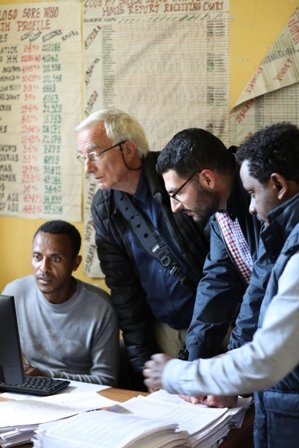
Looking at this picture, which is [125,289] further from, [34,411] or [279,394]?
[279,394]

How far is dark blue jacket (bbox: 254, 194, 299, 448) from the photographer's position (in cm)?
146

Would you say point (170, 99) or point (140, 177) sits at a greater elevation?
point (170, 99)

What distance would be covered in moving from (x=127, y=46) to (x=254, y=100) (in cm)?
65

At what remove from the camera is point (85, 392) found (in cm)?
219

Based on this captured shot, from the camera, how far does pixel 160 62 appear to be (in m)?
3.06

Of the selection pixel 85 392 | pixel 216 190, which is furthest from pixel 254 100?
pixel 85 392

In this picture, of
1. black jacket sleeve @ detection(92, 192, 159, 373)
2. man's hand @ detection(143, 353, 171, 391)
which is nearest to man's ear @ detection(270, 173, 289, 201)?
man's hand @ detection(143, 353, 171, 391)

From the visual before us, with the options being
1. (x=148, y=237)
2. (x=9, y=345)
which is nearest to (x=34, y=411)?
(x=9, y=345)

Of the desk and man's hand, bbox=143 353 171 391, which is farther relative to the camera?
the desk

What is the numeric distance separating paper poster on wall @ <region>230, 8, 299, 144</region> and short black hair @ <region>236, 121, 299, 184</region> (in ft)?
4.17

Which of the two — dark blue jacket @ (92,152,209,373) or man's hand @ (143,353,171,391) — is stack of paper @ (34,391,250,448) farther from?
dark blue jacket @ (92,152,209,373)

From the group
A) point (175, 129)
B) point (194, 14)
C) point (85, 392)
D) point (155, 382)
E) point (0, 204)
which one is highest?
point (194, 14)

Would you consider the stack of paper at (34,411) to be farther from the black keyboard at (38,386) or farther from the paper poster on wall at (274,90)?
the paper poster on wall at (274,90)

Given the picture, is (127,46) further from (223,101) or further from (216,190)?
(216,190)
